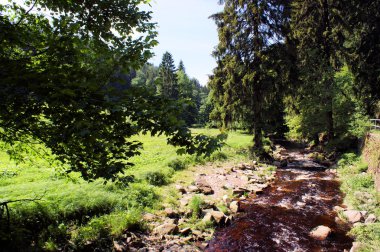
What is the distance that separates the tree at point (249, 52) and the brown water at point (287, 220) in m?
8.31

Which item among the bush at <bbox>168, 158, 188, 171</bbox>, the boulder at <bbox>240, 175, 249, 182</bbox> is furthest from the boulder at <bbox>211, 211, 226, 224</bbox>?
the bush at <bbox>168, 158, 188, 171</bbox>

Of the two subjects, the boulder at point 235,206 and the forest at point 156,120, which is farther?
the boulder at point 235,206

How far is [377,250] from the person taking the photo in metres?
7.70

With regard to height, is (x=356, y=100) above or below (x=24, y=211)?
above

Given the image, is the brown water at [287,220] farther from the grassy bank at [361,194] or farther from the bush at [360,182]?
the bush at [360,182]

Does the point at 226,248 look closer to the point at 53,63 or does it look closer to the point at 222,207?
the point at 222,207

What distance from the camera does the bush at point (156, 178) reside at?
45.9 feet

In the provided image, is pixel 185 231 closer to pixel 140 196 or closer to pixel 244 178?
pixel 140 196

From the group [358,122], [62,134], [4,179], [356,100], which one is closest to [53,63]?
[62,134]

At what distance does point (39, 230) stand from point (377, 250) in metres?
9.62

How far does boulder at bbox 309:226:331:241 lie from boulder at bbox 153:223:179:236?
4699 mm

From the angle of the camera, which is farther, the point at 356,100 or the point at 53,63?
the point at 356,100

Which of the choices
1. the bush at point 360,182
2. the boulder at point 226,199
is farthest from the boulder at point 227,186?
the bush at point 360,182

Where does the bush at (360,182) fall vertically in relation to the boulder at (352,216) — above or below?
above
